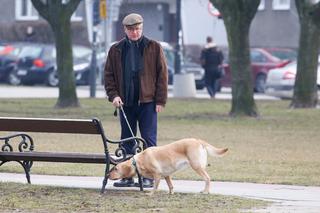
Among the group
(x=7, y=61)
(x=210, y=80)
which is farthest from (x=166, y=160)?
(x=7, y=61)

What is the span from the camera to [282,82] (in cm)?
3400

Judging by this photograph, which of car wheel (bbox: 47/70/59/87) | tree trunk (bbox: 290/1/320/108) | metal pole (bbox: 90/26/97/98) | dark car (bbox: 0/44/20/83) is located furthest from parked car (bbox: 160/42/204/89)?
tree trunk (bbox: 290/1/320/108)

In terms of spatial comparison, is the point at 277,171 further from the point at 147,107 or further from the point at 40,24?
the point at 40,24

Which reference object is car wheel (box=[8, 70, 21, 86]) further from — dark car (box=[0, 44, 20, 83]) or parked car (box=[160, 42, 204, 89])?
parked car (box=[160, 42, 204, 89])

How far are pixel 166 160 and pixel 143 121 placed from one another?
950mm

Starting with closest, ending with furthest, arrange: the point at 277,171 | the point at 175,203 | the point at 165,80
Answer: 1. the point at 175,203
2. the point at 165,80
3. the point at 277,171

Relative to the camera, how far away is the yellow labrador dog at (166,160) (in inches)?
456

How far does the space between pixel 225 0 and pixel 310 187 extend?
37.7 ft

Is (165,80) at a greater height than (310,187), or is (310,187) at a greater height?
(165,80)

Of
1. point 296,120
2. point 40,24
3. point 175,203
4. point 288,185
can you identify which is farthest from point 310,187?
point 40,24

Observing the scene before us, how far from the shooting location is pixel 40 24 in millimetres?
55938

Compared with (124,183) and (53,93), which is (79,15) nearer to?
(53,93)

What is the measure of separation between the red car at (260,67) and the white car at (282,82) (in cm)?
488

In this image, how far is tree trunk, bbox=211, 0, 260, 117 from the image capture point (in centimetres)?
2438
